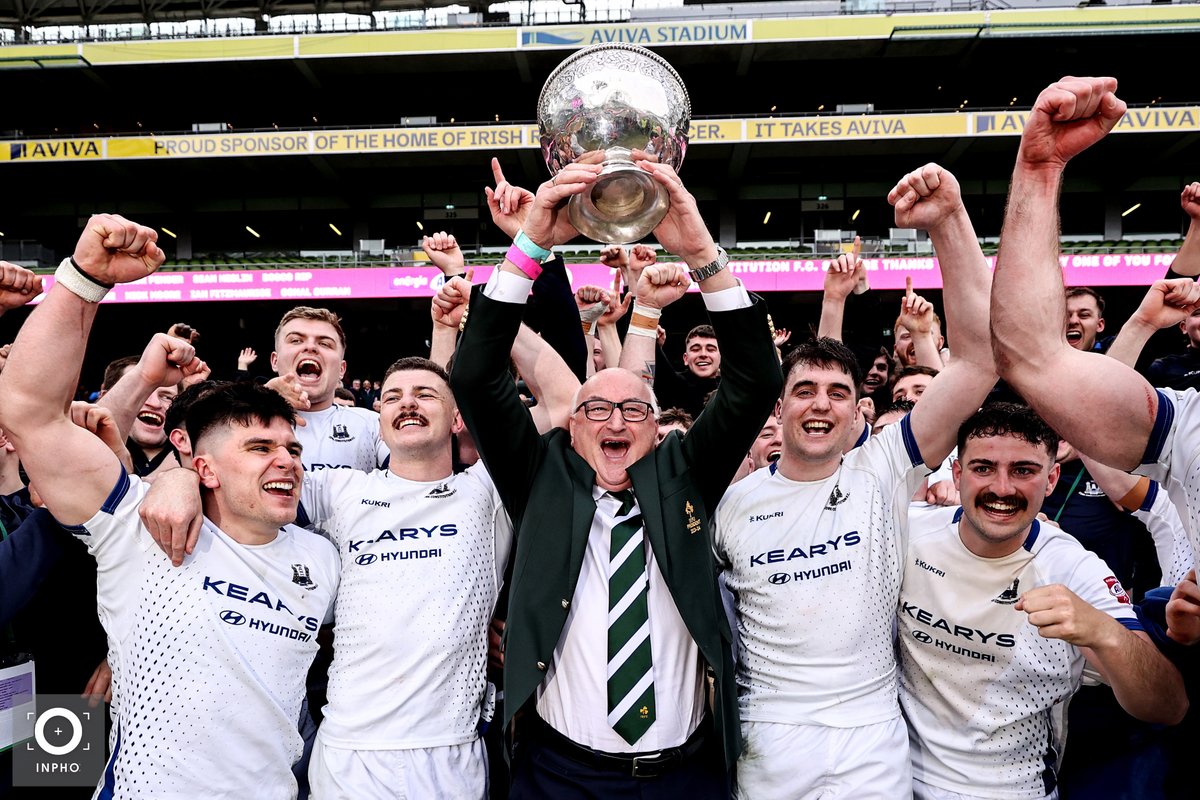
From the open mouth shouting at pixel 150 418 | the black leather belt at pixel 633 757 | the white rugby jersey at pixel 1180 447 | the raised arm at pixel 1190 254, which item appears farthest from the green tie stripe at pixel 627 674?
the open mouth shouting at pixel 150 418

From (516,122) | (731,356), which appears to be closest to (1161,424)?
(731,356)

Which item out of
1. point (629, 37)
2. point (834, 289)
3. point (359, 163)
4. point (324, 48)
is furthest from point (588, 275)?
point (834, 289)

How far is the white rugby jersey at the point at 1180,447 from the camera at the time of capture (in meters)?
1.76

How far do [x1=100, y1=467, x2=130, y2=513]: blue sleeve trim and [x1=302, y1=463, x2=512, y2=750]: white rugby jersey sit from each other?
26.5 inches

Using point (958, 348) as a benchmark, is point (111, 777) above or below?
below

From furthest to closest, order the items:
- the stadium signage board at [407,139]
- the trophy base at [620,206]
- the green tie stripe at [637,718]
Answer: the stadium signage board at [407,139], the green tie stripe at [637,718], the trophy base at [620,206]

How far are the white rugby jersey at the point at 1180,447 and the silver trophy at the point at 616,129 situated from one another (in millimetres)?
1346

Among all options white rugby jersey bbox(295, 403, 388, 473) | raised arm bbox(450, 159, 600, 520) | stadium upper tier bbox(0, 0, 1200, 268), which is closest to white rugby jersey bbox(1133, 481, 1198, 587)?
raised arm bbox(450, 159, 600, 520)

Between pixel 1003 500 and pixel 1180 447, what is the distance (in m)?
0.89

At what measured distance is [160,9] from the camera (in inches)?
1148

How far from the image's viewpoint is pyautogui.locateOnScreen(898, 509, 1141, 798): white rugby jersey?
2539 mm

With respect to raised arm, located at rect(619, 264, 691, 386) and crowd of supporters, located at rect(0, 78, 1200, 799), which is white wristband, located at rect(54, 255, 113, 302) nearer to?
crowd of supporters, located at rect(0, 78, 1200, 799)

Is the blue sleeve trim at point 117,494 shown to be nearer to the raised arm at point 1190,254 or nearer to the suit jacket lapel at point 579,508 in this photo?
the suit jacket lapel at point 579,508

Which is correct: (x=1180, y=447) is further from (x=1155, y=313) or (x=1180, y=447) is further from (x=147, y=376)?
(x=147, y=376)
